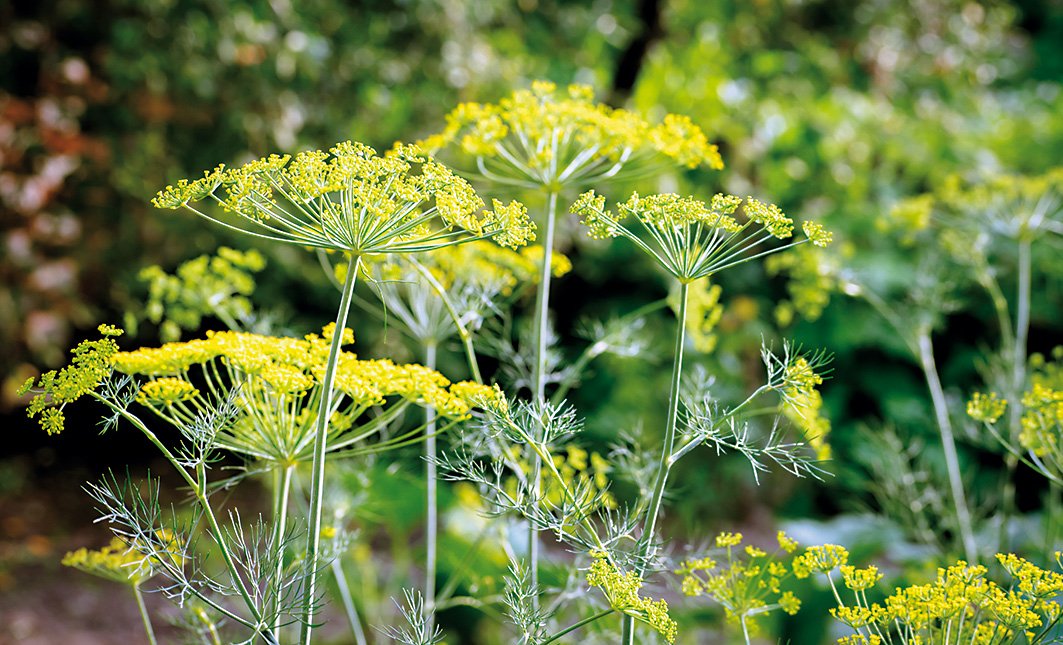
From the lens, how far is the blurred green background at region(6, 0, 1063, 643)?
3.32m

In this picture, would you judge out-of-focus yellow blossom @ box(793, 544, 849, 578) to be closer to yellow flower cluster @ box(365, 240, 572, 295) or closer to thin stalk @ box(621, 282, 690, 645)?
thin stalk @ box(621, 282, 690, 645)

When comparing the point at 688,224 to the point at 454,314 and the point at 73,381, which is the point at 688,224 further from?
the point at 73,381

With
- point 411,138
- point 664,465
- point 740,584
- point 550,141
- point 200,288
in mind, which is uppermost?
point 411,138

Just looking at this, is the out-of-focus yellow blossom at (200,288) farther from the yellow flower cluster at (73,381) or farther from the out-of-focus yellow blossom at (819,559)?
the out-of-focus yellow blossom at (819,559)

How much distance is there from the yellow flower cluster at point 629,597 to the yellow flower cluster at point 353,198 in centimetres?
33

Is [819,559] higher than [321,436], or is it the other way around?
[321,436]

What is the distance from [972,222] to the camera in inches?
88.2

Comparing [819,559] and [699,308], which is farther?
[699,308]

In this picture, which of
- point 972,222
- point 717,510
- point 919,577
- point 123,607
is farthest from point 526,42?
point 919,577

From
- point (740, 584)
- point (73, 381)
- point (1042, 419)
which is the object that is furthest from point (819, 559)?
point (73, 381)

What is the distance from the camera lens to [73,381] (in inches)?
34.4

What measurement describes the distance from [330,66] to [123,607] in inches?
79.3

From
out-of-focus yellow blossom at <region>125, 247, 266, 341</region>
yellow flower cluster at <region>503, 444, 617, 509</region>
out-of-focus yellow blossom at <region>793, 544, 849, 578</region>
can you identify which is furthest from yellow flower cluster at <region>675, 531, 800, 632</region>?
out-of-focus yellow blossom at <region>125, 247, 266, 341</region>

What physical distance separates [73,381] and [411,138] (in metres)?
2.85
